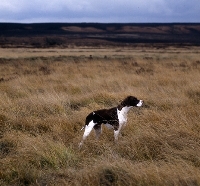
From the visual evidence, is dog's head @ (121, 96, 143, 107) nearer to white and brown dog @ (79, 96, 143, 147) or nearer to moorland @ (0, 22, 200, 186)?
white and brown dog @ (79, 96, 143, 147)

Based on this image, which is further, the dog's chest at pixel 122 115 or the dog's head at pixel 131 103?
the dog's head at pixel 131 103

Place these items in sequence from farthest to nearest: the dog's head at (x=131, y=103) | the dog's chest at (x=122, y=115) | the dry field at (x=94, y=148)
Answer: the dog's head at (x=131, y=103)
the dog's chest at (x=122, y=115)
the dry field at (x=94, y=148)

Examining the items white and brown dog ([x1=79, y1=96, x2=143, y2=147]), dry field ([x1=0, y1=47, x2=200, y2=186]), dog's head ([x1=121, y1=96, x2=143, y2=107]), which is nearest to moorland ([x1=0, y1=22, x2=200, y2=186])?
dry field ([x1=0, y1=47, x2=200, y2=186])

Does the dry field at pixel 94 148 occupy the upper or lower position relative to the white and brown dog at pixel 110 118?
lower

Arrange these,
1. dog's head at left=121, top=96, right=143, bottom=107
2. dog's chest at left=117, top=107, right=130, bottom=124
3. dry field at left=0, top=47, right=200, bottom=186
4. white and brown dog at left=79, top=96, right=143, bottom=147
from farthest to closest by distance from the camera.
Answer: dog's head at left=121, top=96, right=143, bottom=107
dog's chest at left=117, top=107, right=130, bottom=124
white and brown dog at left=79, top=96, right=143, bottom=147
dry field at left=0, top=47, right=200, bottom=186

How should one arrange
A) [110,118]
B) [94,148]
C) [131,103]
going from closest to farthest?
1. [94,148]
2. [110,118]
3. [131,103]

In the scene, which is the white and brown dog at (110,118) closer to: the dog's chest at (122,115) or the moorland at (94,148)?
the dog's chest at (122,115)

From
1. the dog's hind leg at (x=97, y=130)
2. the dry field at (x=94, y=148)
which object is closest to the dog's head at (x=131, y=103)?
the dry field at (x=94, y=148)

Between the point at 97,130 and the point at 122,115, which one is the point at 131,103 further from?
the point at 97,130

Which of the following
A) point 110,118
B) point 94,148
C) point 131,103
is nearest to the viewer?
point 94,148

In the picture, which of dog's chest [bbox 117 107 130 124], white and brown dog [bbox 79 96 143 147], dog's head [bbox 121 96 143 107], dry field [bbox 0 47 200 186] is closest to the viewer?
dry field [bbox 0 47 200 186]

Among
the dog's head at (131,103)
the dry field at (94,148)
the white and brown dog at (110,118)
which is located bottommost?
the dry field at (94,148)

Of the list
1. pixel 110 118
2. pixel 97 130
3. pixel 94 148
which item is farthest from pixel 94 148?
pixel 110 118

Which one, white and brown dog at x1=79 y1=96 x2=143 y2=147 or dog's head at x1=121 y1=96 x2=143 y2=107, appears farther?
dog's head at x1=121 y1=96 x2=143 y2=107
